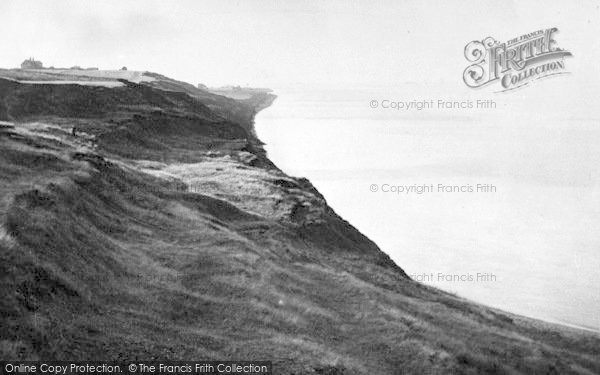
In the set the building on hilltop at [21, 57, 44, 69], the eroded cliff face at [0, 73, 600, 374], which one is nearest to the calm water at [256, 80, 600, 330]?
the eroded cliff face at [0, 73, 600, 374]

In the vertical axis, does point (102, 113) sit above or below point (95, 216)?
above

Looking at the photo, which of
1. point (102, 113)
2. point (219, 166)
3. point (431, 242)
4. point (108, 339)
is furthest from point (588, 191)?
point (108, 339)

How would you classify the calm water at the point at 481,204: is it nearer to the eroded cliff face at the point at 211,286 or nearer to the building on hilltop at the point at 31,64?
the eroded cliff face at the point at 211,286

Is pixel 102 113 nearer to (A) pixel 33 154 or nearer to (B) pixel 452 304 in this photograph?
(A) pixel 33 154

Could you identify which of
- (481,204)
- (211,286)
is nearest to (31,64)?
(481,204)

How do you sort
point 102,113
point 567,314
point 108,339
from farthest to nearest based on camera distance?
point 102,113 < point 567,314 < point 108,339
